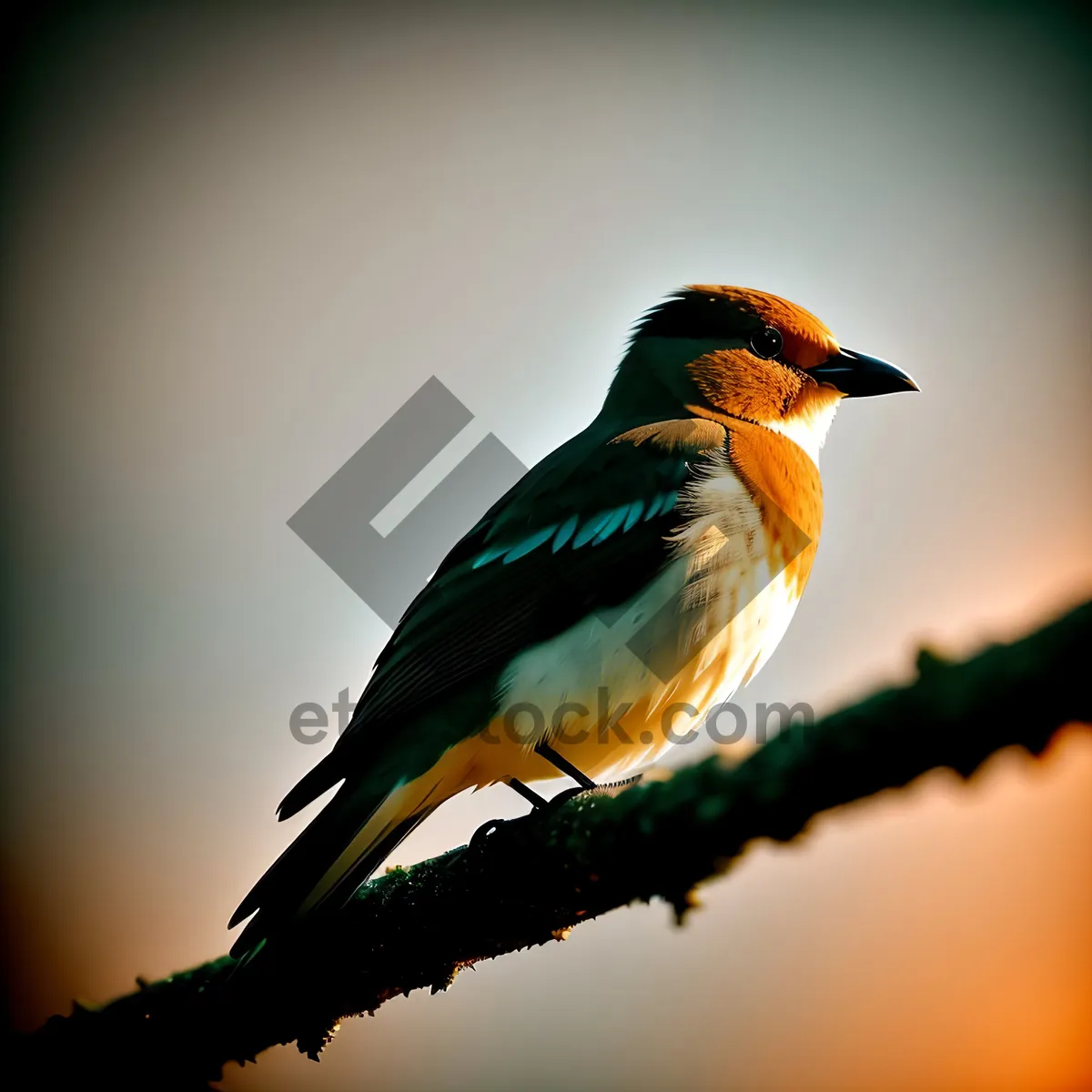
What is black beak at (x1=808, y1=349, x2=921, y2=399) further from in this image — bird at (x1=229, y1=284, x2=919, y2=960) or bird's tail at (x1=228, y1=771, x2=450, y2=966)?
bird's tail at (x1=228, y1=771, x2=450, y2=966)

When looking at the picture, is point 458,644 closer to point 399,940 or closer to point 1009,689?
point 399,940

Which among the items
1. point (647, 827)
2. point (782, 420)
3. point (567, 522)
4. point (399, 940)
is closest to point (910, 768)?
point (647, 827)

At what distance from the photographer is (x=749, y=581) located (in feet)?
12.6

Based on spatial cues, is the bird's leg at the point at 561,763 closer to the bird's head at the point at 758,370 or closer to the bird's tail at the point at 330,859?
the bird's tail at the point at 330,859

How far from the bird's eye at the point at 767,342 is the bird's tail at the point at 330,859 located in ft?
8.81

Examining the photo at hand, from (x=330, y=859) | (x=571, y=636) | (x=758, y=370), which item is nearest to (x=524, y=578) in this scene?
(x=571, y=636)

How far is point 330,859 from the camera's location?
10.3 feet

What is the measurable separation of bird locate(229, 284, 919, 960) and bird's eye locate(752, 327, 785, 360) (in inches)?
19.5

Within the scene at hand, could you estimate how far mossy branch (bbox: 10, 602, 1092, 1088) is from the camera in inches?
61.2

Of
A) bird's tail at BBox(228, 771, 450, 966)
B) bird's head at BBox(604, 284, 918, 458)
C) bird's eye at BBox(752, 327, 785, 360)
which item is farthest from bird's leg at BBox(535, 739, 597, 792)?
bird's eye at BBox(752, 327, 785, 360)

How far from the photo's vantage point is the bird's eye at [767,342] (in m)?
4.94

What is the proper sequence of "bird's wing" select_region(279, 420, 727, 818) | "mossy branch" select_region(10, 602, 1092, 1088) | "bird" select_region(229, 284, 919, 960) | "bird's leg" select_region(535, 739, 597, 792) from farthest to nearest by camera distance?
"bird's leg" select_region(535, 739, 597, 792) → "bird's wing" select_region(279, 420, 727, 818) → "bird" select_region(229, 284, 919, 960) → "mossy branch" select_region(10, 602, 1092, 1088)

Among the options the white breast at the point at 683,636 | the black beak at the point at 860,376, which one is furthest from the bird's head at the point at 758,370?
the white breast at the point at 683,636

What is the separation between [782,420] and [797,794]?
3.29 metres
